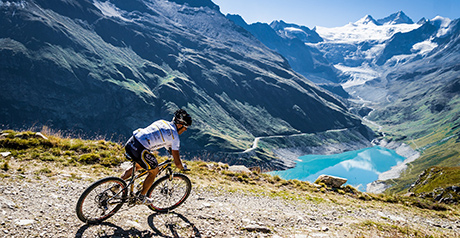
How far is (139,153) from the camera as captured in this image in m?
8.09

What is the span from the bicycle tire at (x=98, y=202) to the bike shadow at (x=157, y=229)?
0.82 ft

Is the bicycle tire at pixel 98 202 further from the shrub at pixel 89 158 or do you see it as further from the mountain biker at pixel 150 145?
the shrub at pixel 89 158

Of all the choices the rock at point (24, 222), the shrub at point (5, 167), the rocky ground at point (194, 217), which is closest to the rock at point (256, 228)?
the rocky ground at point (194, 217)

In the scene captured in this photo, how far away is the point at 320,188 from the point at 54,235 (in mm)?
15610

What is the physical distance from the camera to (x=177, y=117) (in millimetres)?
8703

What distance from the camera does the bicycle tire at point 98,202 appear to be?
7.34 meters

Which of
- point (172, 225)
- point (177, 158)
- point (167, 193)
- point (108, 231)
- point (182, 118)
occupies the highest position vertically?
point (182, 118)

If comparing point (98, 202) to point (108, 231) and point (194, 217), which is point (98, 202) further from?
point (194, 217)

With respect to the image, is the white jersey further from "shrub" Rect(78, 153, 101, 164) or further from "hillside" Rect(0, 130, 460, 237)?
"shrub" Rect(78, 153, 101, 164)

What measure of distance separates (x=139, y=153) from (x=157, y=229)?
2.41m

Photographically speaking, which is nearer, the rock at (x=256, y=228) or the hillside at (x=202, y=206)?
the hillside at (x=202, y=206)

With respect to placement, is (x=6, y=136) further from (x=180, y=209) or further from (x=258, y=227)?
(x=258, y=227)

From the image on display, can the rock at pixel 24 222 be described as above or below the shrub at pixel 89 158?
below

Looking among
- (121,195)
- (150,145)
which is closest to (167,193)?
(121,195)
